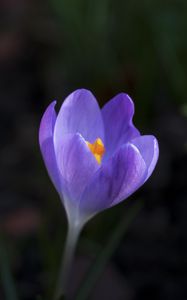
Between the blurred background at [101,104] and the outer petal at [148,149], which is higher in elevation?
the outer petal at [148,149]

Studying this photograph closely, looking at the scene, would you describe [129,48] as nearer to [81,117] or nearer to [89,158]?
[81,117]

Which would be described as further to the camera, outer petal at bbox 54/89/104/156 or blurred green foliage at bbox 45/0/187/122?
blurred green foliage at bbox 45/0/187/122

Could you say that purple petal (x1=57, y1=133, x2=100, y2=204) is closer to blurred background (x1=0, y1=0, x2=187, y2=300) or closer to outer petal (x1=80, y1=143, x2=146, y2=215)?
outer petal (x1=80, y1=143, x2=146, y2=215)

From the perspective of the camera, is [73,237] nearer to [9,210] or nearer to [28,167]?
[9,210]

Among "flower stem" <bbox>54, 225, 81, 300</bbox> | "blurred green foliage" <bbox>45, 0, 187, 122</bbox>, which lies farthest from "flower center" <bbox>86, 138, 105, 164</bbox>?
"blurred green foliage" <bbox>45, 0, 187, 122</bbox>

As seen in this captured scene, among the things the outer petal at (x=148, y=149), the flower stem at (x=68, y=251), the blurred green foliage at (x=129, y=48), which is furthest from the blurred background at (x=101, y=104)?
the outer petal at (x=148, y=149)

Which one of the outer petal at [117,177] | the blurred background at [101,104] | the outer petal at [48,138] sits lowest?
the blurred background at [101,104]

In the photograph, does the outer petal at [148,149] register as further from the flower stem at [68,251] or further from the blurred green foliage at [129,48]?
the blurred green foliage at [129,48]

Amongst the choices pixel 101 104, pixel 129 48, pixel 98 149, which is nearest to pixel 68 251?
pixel 98 149
